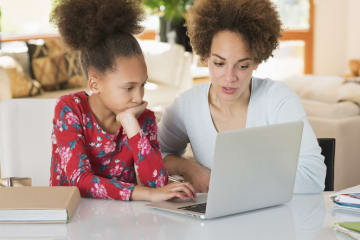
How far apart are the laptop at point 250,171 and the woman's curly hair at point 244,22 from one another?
21.2 inches

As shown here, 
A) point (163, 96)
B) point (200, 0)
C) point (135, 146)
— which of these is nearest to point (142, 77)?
point (135, 146)

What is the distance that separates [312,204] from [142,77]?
634mm

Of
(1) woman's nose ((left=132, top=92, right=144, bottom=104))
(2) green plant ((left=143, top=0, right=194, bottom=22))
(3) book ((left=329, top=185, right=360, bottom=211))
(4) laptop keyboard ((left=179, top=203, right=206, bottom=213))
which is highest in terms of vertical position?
(2) green plant ((left=143, top=0, right=194, bottom=22))

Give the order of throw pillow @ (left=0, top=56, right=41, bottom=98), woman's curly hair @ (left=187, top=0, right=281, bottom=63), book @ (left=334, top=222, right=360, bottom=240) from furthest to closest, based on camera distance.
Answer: throw pillow @ (left=0, top=56, right=41, bottom=98) → woman's curly hair @ (left=187, top=0, right=281, bottom=63) → book @ (left=334, top=222, right=360, bottom=240)

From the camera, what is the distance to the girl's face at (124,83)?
176 centimetres

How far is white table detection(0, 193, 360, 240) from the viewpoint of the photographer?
1290 millimetres

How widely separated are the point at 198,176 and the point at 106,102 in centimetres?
39

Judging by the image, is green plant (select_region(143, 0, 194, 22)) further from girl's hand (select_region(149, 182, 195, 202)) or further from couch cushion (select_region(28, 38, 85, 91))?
girl's hand (select_region(149, 182, 195, 202))

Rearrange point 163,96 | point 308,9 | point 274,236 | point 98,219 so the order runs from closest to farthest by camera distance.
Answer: point 274,236
point 98,219
point 163,96
point 308,9

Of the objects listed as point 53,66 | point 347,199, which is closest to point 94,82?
point 347,199

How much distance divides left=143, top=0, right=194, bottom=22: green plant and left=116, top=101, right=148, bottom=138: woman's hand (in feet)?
16.1

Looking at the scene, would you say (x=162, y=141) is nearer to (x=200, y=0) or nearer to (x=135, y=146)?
(x=135, y=146)

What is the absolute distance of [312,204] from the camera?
1527 millimetres

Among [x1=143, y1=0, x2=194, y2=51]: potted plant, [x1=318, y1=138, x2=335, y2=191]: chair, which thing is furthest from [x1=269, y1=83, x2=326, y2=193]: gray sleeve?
[x1=143, y1=0, x2=194, y2=51]: potted plant
